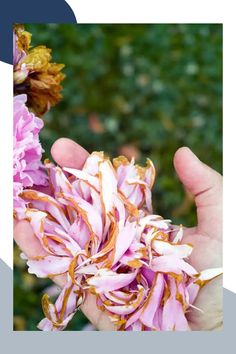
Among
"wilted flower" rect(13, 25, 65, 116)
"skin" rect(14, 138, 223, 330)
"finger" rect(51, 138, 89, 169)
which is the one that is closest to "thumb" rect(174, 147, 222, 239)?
"skin" rect(14, 138, 223, 330)

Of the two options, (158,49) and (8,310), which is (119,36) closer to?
(158,49)

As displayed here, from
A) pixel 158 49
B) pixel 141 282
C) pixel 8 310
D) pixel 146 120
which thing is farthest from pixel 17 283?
pixel 158 49

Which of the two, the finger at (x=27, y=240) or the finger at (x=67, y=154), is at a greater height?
the finger at (x=67, y=154)

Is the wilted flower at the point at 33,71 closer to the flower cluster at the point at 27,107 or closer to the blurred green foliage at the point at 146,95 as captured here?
the flower cluster at the point at 27,107

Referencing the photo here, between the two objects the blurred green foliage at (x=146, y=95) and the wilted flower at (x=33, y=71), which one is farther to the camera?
the blurred green foliage at (x=146, y=95)

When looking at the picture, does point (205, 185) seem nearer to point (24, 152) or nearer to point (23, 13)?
point (24, 152)

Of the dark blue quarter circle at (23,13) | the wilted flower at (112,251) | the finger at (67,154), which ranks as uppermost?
the dark blue quarter circle at (23,13)

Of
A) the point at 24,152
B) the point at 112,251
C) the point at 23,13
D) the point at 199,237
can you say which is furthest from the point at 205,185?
the point at 23,13

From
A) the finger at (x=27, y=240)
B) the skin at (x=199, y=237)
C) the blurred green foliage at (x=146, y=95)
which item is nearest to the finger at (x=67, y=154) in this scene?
the skin at (x=199, y=237)
